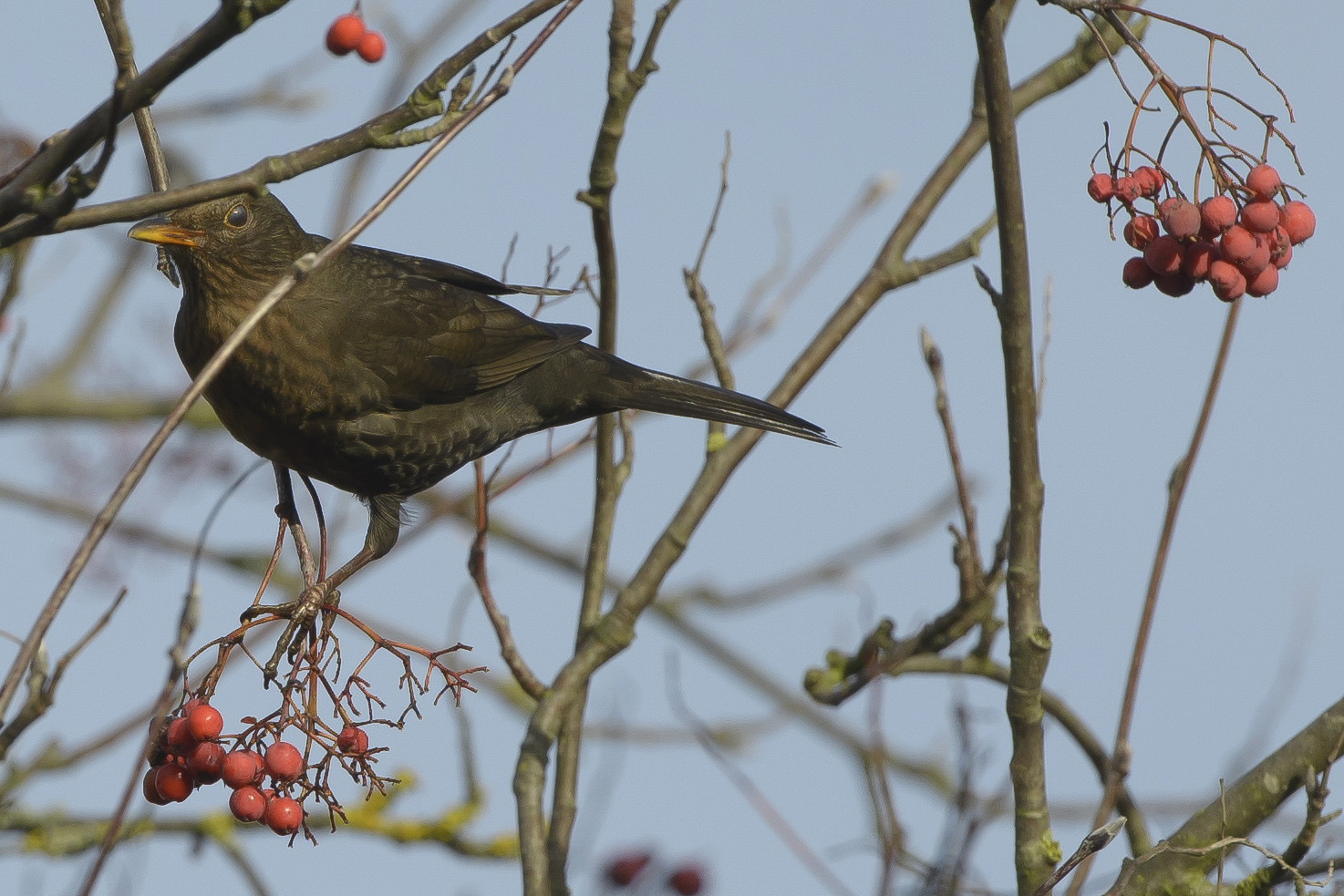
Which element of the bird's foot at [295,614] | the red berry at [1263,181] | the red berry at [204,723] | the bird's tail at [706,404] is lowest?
the red berry at [204,723]

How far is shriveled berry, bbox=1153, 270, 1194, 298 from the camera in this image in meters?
2.66

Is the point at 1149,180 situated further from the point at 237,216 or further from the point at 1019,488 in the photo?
the point at 237,216

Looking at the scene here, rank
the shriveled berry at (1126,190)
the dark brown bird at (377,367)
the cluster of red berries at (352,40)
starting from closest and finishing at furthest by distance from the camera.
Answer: the shriveled berry at (1126,190) → the cluster of red berries at (352,40) → the dark brown bird at (377,367)

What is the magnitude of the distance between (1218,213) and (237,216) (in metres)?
2.34

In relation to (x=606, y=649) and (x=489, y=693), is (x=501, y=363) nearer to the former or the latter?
(x=606, y=649)

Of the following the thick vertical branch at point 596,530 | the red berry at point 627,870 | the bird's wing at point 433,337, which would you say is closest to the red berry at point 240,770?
the thick vertical branch at point 596,530

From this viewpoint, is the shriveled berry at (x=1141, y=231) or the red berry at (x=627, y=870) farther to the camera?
the red berry at (x=627, y=870)

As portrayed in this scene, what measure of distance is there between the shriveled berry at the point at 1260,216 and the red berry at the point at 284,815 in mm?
1991

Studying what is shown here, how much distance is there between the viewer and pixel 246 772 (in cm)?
252

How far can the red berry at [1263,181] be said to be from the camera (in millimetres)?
2582

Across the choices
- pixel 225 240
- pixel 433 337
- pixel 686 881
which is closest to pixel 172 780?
pixel 225 240

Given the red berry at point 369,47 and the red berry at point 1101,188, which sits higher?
the red berry at point 369,47

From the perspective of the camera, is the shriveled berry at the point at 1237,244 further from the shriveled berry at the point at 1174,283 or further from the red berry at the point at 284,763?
the red berry at the point at 284,763

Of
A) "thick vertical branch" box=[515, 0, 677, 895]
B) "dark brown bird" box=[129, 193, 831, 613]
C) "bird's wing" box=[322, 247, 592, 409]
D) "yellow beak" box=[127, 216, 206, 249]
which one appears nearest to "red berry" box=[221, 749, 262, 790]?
"dark brown bird" box=[129, 193, 831, 613]
